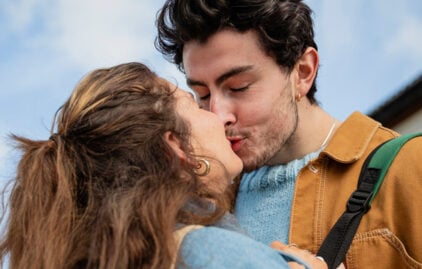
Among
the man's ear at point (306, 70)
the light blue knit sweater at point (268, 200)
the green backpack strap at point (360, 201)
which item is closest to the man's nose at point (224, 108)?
the light blue knit sweater at point (268, 200)

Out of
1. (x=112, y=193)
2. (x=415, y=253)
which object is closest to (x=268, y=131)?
(x=415, y=253)

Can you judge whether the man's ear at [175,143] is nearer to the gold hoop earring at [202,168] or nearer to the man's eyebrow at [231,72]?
the gold hoop earring at [202,168]

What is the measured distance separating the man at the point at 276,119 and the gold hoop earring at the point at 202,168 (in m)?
0.53

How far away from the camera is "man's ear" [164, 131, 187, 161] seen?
194cm

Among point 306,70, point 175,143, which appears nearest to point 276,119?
point 306,70

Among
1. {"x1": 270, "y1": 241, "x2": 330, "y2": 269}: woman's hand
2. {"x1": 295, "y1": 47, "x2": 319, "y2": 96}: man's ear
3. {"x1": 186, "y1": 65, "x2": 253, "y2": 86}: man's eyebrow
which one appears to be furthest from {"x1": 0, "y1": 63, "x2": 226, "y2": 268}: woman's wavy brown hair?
{"x1": 295, "y1": 47, "x2": 319, "y2": 96}: man's ear

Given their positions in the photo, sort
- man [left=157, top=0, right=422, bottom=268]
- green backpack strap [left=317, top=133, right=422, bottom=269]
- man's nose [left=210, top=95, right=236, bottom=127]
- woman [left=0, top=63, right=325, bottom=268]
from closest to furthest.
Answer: woman [left=0, top=63, right=325, bottom=268] → green backpack strap [left=317, top=133, right=422, bottom=269] → man [left=157, top=0, right=422, bottom=268] → man's nose [left=210, top=95, right=236, bottom=127]

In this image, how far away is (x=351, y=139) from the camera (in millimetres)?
2488

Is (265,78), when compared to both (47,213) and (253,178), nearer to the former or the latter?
(253,178)

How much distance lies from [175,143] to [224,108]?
0.79 m

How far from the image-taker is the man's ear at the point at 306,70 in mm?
2984

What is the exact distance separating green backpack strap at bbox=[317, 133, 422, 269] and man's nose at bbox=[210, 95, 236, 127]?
0.69m

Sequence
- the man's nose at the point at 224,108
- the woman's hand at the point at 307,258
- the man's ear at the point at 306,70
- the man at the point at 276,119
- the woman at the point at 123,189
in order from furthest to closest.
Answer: the man's ear at the point at 306,70 → the man's nose at the point at 224,108 → the man at the point at 276,119 → the woman's hand at the point at 307,258 → the woman at the point at 123,189

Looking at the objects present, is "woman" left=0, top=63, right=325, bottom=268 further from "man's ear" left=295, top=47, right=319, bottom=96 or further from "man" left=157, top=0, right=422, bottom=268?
"man's ear" left=295, top=47, right=319, bottom=96
